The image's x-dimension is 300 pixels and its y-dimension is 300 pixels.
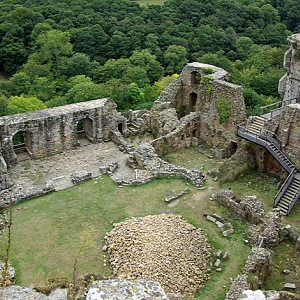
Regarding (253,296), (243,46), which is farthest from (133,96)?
(243,46)

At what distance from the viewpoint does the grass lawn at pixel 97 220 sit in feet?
59.7

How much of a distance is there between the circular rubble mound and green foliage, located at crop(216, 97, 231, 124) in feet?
29.5

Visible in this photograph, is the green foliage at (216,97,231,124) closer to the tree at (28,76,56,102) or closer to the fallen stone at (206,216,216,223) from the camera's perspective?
the fallen stone at (206,216,216,223)

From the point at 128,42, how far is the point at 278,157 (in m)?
44.3

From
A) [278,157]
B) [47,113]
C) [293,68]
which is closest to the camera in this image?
[278,157]

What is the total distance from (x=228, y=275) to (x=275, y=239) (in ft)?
10.2


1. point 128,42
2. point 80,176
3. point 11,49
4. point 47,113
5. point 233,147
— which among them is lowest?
point 11,49

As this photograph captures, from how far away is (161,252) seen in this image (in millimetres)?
18688

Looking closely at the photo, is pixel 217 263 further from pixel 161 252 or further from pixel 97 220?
pixel 97 220

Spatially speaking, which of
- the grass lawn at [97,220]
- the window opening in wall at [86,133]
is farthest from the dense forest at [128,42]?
the grass lawn at [97,220]

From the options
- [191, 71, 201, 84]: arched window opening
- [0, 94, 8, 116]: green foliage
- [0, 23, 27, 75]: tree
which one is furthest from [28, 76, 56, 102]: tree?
[191, 71, 201, 84]: arched window opening

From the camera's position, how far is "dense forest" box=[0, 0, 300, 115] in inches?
2056

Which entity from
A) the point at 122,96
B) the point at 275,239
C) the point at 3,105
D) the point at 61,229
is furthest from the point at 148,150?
the point at 3,105

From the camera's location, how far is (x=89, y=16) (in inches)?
2741
